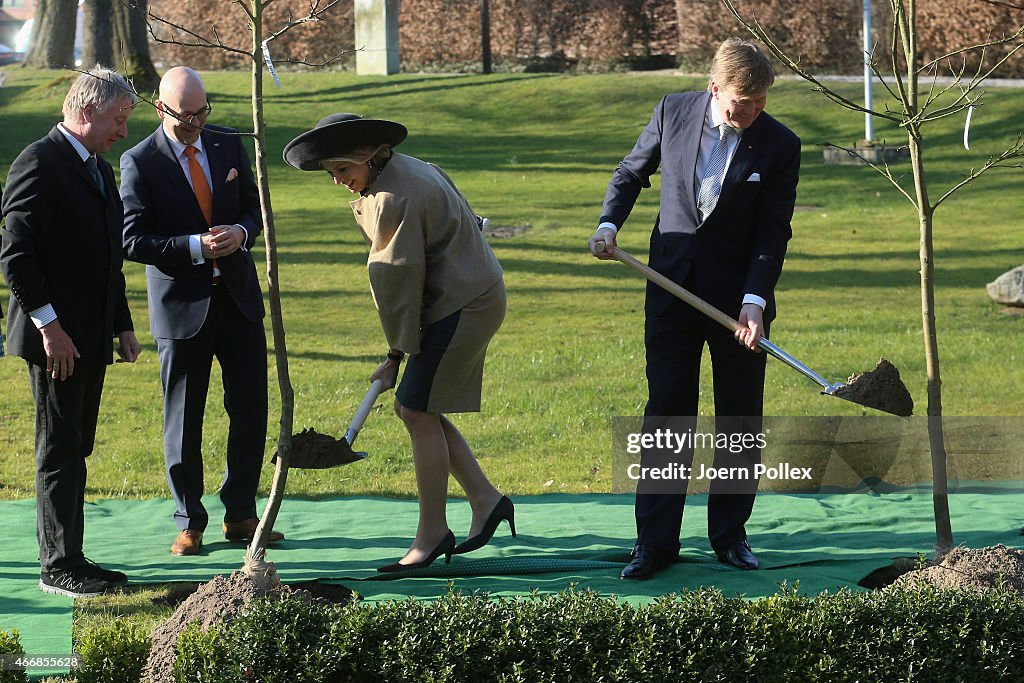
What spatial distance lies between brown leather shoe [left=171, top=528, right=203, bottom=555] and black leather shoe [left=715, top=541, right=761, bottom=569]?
226 cm

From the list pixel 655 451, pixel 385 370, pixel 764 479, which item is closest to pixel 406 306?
pixel 385 370

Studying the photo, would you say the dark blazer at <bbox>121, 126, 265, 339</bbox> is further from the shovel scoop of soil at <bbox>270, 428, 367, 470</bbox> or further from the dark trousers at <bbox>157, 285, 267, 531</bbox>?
the shovel scoop of soil at <bbox>270, 428, 367, 470</bbox>

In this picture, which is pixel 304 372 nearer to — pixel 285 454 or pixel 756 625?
pixel 285 454

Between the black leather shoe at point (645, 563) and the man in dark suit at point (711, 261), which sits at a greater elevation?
the man in dark suit at point (711, 261)

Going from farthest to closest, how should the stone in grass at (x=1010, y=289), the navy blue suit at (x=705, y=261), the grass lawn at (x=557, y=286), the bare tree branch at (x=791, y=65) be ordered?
the stone in grass at (x=1010, y=289) < the grass lawn at (x=557, y=286) < the navy blue suit at (x=705, y=261) < the bare tree branch at (x=791, y=65)

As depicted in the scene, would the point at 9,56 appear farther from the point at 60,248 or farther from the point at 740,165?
the point at 740,165

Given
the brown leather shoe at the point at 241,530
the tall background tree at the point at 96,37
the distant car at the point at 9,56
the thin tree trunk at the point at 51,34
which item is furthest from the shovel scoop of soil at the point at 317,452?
the distant car at the point at 9,56

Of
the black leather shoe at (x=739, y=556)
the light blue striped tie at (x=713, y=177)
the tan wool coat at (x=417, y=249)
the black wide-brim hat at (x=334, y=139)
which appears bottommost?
the black leather shoe at (x=739, y=556)

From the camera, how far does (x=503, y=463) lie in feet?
26.2

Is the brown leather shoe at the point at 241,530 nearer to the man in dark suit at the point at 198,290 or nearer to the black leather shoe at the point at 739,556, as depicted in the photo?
the man in dark suit at the point at 198,290

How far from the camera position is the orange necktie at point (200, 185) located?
5.89 meters

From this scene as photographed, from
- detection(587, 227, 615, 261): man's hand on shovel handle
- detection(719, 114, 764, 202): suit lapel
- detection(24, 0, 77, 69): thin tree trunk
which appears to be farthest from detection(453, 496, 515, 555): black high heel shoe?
detection(24, 0, 77, 69): thin tree trunk

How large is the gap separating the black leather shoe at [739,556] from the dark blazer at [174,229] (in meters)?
2.29

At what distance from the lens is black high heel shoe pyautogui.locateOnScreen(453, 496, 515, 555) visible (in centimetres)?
569
